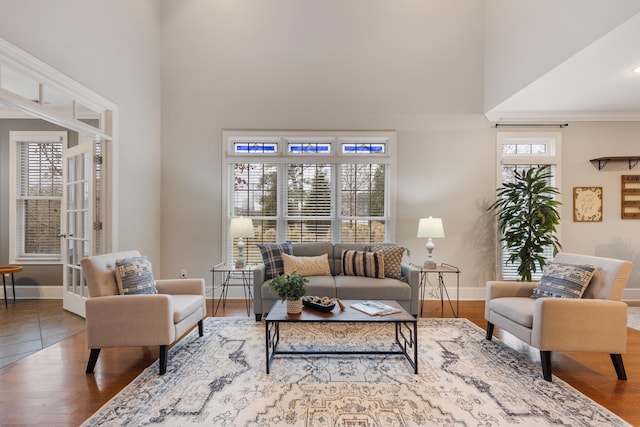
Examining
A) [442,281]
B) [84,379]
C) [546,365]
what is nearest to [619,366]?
[546,365]

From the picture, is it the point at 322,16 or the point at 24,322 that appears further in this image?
the point at 322,16

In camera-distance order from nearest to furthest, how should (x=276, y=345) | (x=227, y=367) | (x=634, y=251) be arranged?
(x=227, y=367)
(x=276, y=345)
(x=634, y=251)

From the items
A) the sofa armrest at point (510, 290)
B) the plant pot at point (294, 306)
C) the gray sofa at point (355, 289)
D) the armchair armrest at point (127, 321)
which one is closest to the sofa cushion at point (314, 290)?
the gray sofa at point (355, 289)

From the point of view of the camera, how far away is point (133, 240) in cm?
417

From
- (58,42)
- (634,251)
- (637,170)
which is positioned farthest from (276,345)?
(637,170)

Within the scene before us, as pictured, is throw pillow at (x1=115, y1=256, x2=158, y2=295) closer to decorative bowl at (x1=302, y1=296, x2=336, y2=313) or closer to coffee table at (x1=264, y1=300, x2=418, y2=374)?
coffee table at (x1=264, y1=300, x2=418, y2=374)

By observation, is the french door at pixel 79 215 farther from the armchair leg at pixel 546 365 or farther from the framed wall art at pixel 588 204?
the framed wall art at pixel 588 204

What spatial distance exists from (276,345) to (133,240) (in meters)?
2.56

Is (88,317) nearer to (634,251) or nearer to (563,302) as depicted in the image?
(563,302)

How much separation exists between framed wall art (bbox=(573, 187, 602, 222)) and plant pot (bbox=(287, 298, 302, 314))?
184 inches

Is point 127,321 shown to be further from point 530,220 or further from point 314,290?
point 530,220

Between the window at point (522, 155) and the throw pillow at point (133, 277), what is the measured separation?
4.80 meters

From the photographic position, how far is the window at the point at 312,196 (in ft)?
16.4

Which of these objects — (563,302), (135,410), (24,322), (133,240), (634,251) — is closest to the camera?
(135,410)
